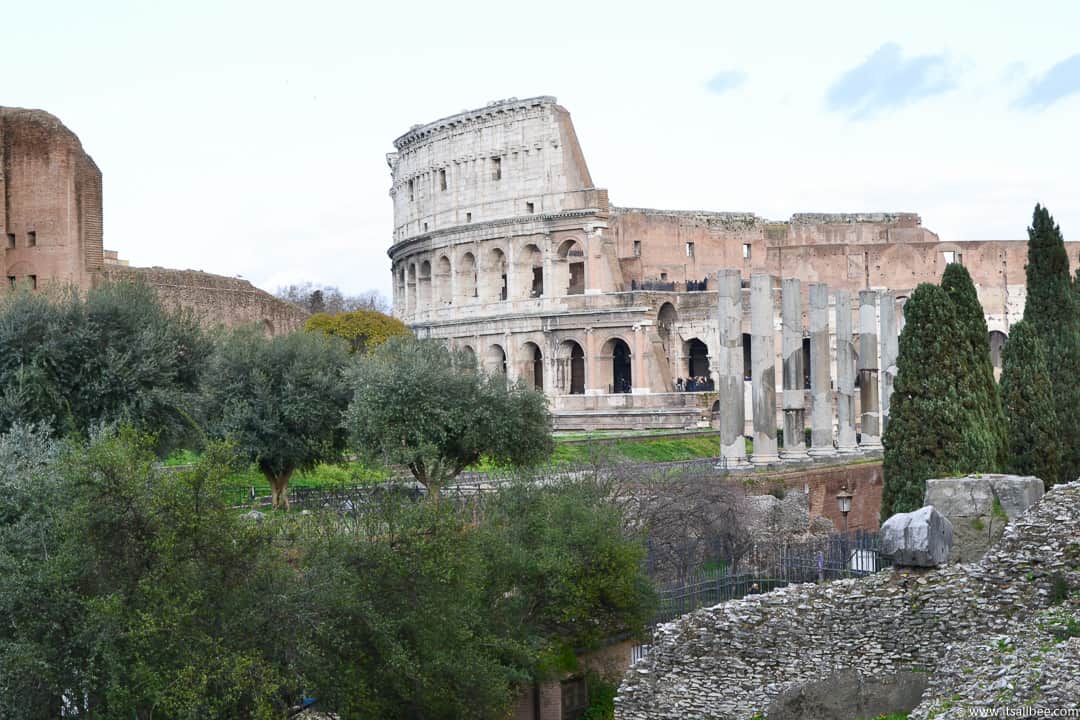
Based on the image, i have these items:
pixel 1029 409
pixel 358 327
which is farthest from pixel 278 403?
pixel 358 327

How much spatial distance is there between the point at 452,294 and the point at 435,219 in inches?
151

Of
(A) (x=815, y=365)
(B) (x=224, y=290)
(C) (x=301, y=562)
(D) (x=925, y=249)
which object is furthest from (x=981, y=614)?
(D) (x=925, y=249)

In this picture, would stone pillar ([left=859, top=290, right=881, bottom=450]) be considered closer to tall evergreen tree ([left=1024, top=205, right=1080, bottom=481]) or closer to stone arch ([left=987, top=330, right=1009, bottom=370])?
tall evergreen tree ([left=1024, top=205, right=1080, bottom=481])

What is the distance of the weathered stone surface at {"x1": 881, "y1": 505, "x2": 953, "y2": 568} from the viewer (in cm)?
1303

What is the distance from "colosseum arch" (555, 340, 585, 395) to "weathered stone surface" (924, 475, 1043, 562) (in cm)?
3580

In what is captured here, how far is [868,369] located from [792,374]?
4283 mm

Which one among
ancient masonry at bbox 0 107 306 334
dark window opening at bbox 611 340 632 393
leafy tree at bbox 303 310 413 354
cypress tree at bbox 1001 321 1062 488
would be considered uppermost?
ancient masonry at bbox 0 107 306 334

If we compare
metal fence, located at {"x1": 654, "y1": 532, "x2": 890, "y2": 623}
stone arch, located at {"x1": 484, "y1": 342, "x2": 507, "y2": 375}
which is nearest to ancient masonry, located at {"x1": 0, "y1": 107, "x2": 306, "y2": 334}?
metal fence, located at {"x1": 654, "y1": 532, "x2": 890, "y2": 623}

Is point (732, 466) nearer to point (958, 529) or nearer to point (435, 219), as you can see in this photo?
point (958, 529)

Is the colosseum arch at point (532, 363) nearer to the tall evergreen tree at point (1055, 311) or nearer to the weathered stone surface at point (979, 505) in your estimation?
the tall evergreen tree at point (1055, 311)

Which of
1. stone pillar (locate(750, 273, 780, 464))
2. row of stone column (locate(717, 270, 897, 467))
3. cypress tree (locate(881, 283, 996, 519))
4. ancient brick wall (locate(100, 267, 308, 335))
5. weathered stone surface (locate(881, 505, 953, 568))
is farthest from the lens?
ancient brick wall (locate(100, 267, 308, 335))

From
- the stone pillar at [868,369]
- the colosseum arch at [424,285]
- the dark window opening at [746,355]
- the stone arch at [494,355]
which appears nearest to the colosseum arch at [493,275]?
the stone arch at [494,355]

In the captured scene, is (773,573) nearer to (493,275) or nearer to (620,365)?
(620,365)

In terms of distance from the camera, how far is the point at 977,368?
2198 cm
